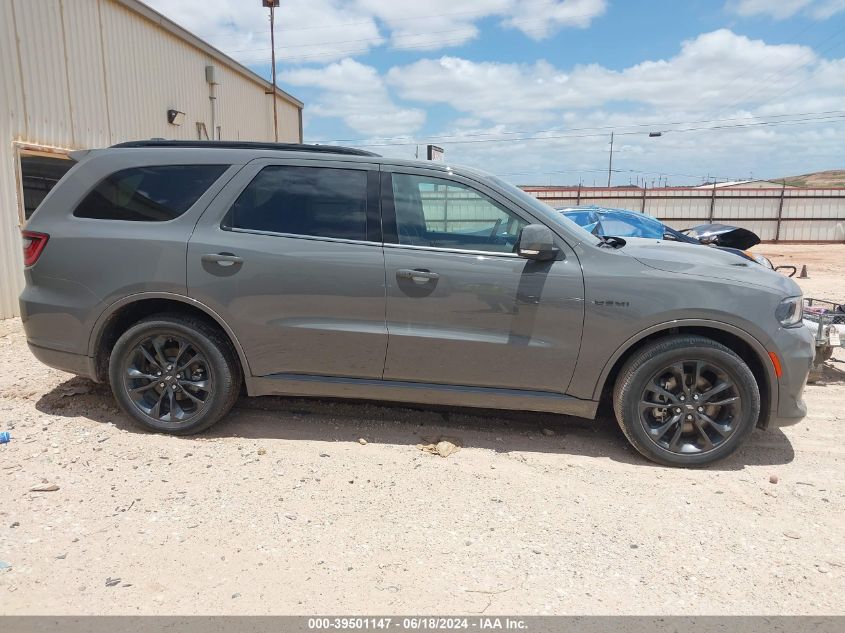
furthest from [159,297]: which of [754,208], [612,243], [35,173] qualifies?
[754,208]

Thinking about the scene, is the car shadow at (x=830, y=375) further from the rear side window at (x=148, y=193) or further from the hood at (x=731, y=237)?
the hood at (x=731, y=237)

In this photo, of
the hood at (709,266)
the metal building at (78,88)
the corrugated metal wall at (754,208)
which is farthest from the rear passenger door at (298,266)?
the corrugated metal wall at (754,208)

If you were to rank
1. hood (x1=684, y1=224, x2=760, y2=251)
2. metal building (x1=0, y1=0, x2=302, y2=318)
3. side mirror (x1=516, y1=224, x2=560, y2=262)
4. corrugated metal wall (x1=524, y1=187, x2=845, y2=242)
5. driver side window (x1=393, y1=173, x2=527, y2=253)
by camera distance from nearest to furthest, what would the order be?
side mirror (x1=516, y1=224, x2=560, y2=262)
driver side window (x1=393, y1=173, x2=527, y2=253)
metal building (x1=0, y1=0, x2=302, y2=318)
hood (x1=684, y1=224, x2=760, y2=251)
corrugated metal wall (x1=524, y1=187, x2=845, y2=242)

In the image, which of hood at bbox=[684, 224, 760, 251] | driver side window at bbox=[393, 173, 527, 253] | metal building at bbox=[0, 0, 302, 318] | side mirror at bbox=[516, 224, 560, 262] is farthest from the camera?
hood at bbox=[684, 224, 760, 251]

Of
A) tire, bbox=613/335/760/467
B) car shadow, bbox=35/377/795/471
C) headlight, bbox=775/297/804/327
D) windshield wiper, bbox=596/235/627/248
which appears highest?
windshield wiper, bbox=596/235/627/248

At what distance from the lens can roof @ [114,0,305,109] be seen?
10.1 meters

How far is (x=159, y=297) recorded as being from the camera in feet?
12.7

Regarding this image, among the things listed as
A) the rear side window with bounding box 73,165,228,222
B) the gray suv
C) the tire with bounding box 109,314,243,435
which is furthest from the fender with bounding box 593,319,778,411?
the rear side window with bounding box 73,165,228,222

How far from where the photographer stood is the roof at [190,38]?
10.1 m

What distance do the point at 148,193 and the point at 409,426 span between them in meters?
2.40

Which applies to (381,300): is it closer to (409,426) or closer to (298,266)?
(298,266)

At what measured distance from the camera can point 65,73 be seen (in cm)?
848

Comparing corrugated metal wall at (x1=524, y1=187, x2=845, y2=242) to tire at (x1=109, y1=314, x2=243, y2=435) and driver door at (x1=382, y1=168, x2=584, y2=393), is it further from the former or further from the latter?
tire at (x1=109, y1=314, x2=243, y2=435)

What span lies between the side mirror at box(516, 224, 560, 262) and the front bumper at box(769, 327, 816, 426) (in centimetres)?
146
